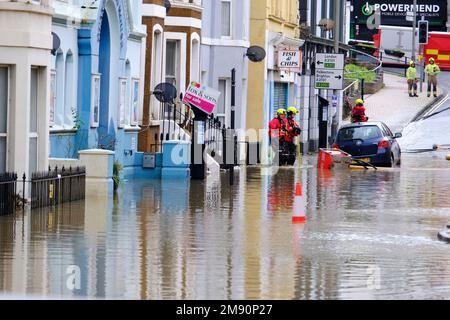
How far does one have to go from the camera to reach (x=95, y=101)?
3316cm

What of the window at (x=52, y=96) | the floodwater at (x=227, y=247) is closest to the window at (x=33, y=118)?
the floodwater at (x=227, y=247)

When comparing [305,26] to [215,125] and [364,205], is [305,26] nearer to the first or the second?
[215,125]

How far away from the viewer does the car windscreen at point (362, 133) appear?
42.8m

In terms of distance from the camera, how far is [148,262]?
57.4 feet

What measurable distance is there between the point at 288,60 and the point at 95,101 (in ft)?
58.3

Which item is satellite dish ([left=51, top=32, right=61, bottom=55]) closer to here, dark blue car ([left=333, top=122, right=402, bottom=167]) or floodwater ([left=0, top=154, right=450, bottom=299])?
floodwater ([left=0, top=154, right=450, bottom=299])

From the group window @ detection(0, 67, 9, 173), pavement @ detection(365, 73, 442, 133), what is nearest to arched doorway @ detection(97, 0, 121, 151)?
window @ detection(0, 67, 9, 173)

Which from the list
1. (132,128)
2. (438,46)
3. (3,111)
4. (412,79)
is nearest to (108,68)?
(132,128)

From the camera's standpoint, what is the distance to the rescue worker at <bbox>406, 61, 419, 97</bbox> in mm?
72938

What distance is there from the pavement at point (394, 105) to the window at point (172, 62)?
69.1 ft

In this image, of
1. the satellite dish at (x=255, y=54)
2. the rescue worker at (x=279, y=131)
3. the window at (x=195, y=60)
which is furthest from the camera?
the satellite dish at (x=255, y=54)

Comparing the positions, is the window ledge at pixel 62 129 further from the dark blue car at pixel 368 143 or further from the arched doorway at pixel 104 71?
→ the dark blue car at pixel 368 143

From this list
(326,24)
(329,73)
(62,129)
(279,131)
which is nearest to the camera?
(62,129)

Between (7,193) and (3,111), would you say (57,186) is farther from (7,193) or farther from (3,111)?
(7,193)
